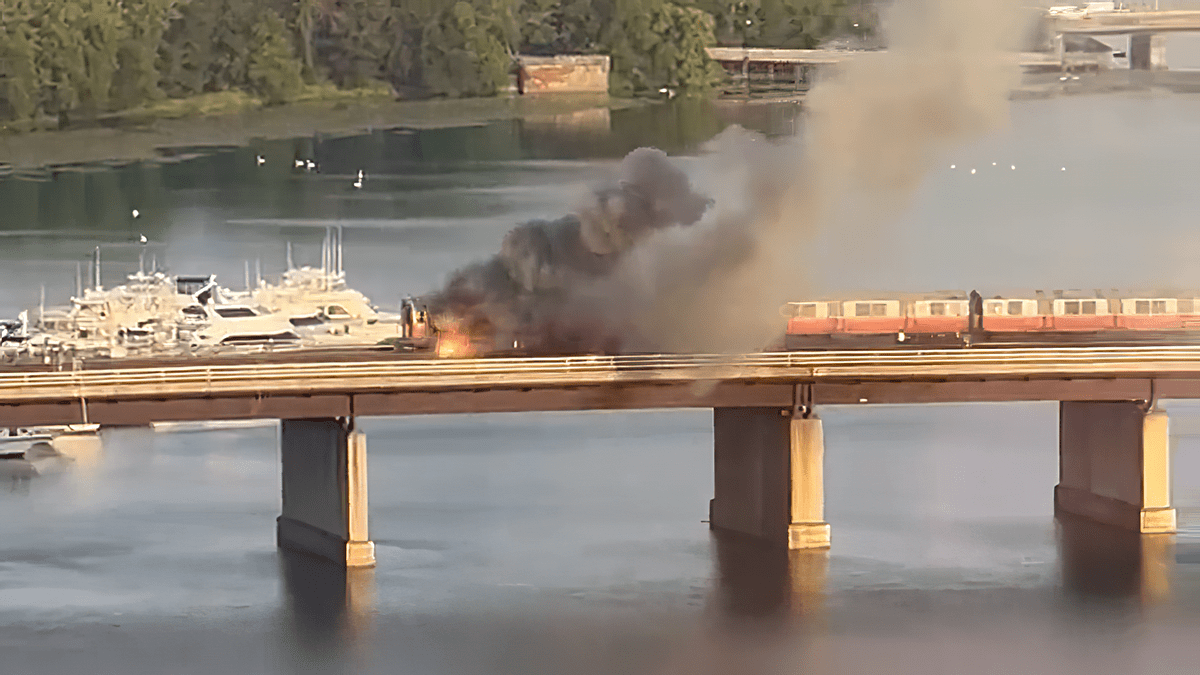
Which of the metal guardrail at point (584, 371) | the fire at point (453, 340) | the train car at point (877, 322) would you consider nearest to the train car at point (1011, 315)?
the train car at point (877, 322)

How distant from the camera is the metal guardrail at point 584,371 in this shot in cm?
10894

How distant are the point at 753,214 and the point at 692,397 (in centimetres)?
1381

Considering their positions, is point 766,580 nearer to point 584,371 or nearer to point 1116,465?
point 584,371

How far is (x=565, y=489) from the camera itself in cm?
13825

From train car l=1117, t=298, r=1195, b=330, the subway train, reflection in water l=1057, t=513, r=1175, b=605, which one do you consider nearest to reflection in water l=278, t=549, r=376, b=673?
the subway train

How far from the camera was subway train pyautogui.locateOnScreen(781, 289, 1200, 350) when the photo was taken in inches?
5049

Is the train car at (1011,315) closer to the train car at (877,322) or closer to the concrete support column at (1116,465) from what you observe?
the train car at (877,322)

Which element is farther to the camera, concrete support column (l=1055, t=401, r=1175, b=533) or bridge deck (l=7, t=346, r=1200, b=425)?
concrete support column (l=1055, t=401, r=1175, b=533)

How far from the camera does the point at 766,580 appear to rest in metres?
113

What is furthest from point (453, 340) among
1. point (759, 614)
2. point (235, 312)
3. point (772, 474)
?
point (235, 312)

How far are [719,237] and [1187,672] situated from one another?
34094mm

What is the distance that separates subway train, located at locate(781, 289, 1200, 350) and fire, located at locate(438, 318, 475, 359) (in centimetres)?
1496

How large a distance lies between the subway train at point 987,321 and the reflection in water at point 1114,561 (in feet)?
29.7

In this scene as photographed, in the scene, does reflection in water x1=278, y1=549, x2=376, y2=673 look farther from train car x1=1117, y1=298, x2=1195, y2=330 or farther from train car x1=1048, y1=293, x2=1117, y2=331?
train car x1=1117, y1=298, x2=1195, y2=330
